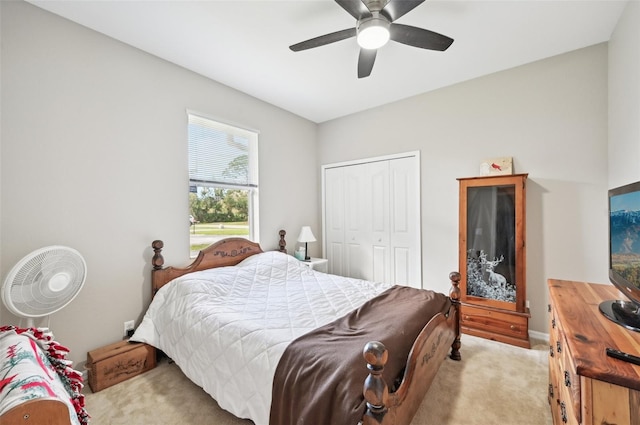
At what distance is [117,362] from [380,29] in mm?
3126

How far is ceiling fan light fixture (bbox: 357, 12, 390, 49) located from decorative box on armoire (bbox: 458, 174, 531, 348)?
179 cm

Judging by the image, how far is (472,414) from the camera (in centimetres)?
173

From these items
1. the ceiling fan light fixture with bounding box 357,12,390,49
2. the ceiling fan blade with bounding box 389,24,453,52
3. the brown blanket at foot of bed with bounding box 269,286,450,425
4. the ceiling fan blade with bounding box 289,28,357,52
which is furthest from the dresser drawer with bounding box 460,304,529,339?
the ceiling fan blade with bounding box 289,28,357,52

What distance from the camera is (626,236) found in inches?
49.3

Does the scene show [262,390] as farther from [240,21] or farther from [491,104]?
[491,104]

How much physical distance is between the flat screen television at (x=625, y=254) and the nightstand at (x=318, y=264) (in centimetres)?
285

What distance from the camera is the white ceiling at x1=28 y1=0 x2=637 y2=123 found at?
200cm

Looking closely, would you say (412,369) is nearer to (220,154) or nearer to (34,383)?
(34,383)

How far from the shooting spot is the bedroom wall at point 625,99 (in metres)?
1.86

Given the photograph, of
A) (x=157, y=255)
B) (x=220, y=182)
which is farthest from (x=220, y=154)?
(x=157, y=255)

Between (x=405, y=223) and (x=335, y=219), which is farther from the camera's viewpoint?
(x=335, y=219)

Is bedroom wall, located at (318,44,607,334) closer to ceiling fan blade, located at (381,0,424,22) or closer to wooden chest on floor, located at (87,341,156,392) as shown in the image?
ceiling fan blade, located at (381,0,424,22)

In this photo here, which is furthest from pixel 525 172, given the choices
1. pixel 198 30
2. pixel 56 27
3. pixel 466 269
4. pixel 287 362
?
pixel 56 27

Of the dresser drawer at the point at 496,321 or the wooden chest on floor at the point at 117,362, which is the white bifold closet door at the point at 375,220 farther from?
the wooden chest on floor at the point at 117,362
